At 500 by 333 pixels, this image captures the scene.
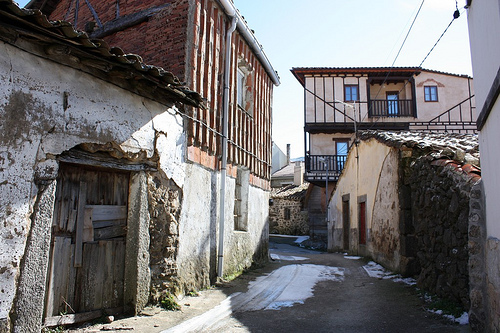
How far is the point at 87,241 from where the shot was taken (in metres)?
4.71

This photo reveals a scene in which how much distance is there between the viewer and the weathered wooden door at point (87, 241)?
172 inches

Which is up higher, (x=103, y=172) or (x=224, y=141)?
(x=224, y=141)

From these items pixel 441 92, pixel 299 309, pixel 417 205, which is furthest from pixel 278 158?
pixel 299 309

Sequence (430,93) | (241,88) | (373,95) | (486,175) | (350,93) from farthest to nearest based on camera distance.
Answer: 1. (373,95)
2. (430,93)
3. (350,93)
4. (241,88)
5. (486,175)

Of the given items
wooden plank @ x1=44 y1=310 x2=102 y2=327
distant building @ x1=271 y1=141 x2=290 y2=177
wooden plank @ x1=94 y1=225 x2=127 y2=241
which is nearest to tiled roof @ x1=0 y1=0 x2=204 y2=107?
wooden plank @ x1=94 y1=225 x2=127 y2=241

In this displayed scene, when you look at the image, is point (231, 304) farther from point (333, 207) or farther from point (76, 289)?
point (333, 207)

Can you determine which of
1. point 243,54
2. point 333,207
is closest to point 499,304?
point 243,54

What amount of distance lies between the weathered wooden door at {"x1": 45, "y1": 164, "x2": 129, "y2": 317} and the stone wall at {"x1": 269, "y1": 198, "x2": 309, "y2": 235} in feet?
64.2

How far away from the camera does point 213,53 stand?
→ 7426mm

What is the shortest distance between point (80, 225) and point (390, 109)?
19290 millimetres

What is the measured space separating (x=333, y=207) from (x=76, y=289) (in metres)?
13.0

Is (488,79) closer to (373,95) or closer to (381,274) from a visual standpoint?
(381,274)

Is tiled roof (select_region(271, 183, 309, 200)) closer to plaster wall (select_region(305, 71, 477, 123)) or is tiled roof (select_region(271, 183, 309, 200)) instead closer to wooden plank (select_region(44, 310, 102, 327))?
plaster wall (select_region(305, 71, 477, 123))

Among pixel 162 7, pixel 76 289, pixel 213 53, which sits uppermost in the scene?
pixel 162 7
